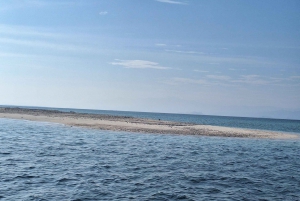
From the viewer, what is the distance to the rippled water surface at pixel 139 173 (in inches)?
688

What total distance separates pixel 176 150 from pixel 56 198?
2033 centimetres

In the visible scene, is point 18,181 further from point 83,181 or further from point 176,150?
point 176,150

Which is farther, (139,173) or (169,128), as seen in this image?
(169,128)

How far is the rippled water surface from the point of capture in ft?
57.4

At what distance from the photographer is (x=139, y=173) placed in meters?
22.3

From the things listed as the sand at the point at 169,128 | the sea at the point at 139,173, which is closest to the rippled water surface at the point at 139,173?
the sea at the point at 139,173

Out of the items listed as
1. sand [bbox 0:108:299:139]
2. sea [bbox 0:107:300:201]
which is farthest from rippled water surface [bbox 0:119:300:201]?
sand [bbox 0:108:299:139]

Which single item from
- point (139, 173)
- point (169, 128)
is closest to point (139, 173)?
point (139, 173)

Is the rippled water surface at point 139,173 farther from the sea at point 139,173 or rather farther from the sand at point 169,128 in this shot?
the sand at point 169,128

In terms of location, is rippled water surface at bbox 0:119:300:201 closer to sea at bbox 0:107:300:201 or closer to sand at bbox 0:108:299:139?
sea at bbox 0:107:300:201

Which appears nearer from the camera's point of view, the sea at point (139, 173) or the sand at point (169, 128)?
the sea at point (139, 173)

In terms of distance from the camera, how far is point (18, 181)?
18781mm

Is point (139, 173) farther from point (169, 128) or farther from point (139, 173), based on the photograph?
point (169, 128)

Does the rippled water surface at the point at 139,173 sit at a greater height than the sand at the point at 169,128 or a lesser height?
lesser
